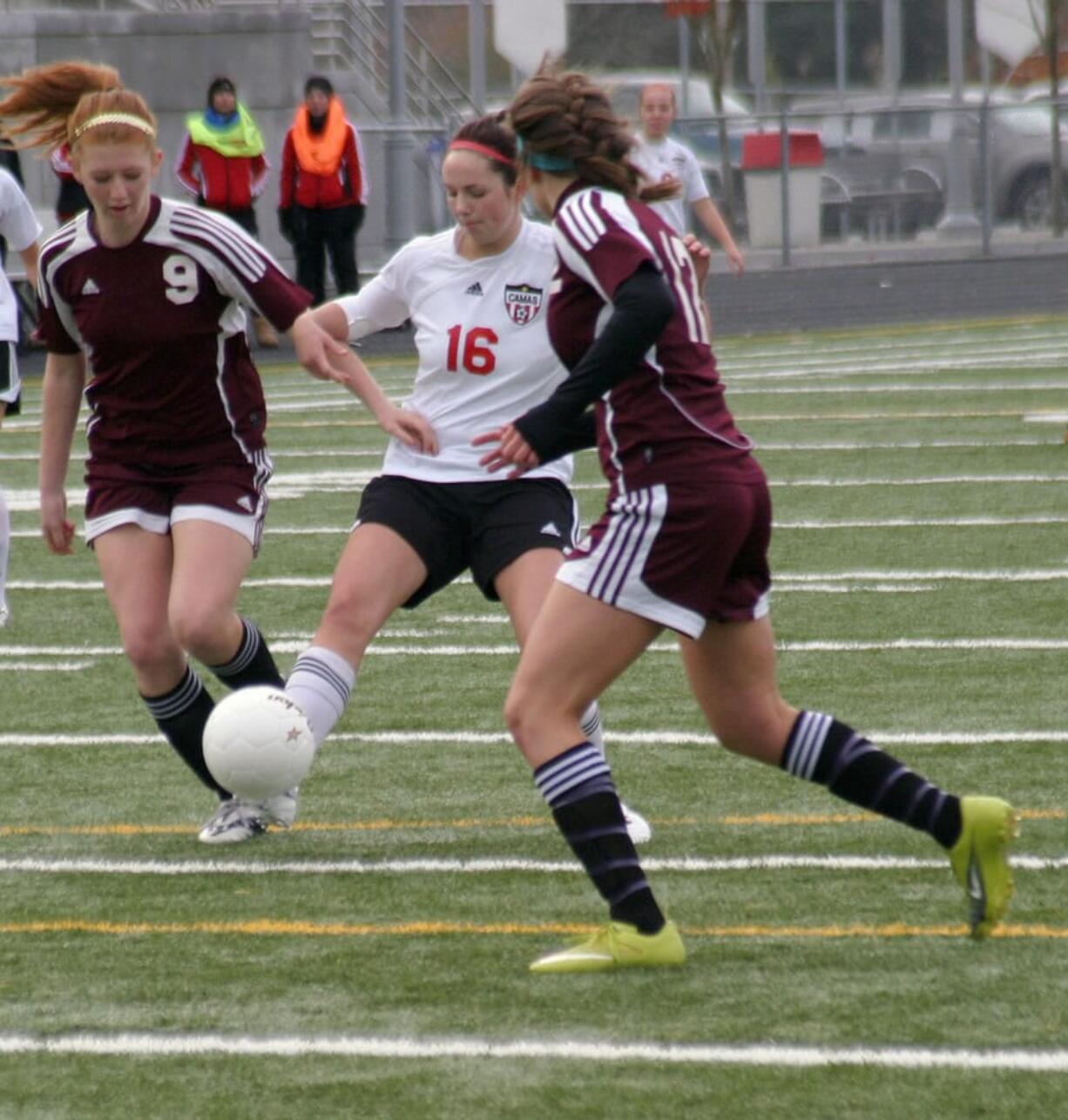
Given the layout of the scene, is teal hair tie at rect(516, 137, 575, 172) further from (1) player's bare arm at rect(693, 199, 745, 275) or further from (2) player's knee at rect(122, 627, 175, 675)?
(1) player's bare arm at rect(693, 199, 745, 275)

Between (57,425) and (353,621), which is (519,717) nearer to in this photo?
(353,621)

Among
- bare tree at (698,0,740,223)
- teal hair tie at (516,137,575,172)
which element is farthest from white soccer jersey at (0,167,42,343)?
bare tree at (698,0,740,223)

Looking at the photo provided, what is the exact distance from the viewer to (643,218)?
5.14 metres

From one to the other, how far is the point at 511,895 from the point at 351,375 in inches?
54.3

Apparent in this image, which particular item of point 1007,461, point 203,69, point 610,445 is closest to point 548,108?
point 610,445

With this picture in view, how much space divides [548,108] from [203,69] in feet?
81.7

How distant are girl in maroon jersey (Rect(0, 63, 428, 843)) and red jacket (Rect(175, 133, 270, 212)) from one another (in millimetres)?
15493

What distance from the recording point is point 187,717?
6656 mm

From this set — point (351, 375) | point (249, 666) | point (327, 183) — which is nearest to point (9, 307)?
point (249, 666)

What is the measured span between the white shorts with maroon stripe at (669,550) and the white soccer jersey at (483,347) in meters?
1.47

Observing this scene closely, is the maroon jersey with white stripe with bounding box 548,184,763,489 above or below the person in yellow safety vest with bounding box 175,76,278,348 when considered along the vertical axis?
below

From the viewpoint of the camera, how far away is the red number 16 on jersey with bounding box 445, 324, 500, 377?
21.7 ft

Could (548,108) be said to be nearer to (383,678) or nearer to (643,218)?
(643,218)

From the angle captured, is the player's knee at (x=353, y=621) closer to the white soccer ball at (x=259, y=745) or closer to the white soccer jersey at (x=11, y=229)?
the white soccer ball at (x=259, y=745)
